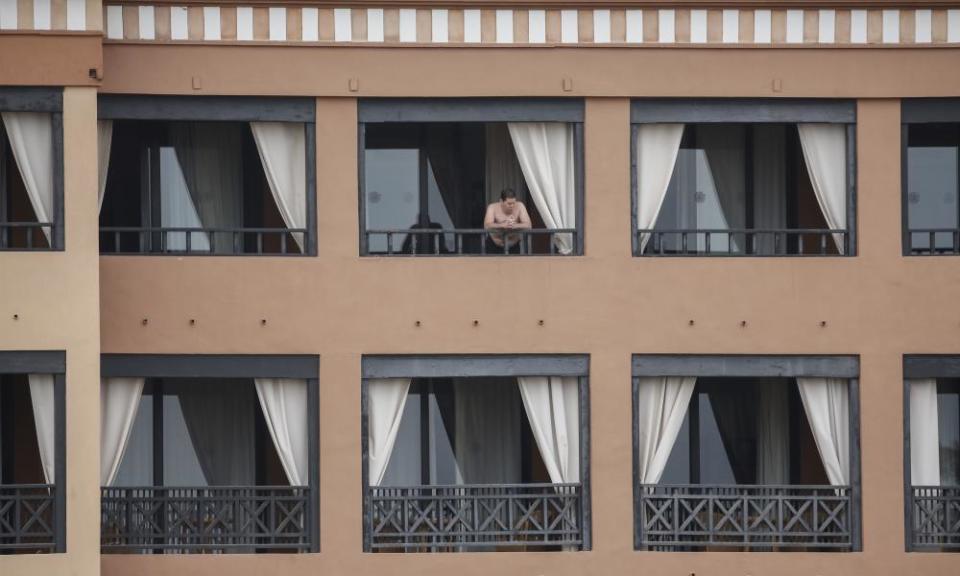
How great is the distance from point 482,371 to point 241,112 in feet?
14.0

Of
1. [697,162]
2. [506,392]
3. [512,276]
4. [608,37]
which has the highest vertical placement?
[608,37]

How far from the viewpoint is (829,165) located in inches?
750

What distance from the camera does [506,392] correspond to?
776 inches

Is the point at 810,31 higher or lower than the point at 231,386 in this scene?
higher

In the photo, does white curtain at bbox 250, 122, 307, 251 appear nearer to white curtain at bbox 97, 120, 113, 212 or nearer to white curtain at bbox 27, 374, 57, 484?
white curtain at bbox 97, 120, 113, 212

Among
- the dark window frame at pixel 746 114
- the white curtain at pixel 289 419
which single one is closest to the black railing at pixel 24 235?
the white curtain at pixel 289 419

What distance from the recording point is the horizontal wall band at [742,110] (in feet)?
61.9

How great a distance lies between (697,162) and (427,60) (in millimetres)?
3753

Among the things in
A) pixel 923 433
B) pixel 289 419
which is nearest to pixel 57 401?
pixel 289 419

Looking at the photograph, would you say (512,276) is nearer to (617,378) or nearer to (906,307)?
(617,378)

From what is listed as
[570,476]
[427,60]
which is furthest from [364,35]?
[570,476]

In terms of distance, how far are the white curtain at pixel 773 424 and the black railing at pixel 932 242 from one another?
7.93 ft

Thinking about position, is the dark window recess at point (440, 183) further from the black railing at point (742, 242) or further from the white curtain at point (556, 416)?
the white curtain at point (556, 416)

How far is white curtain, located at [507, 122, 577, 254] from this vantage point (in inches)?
746
